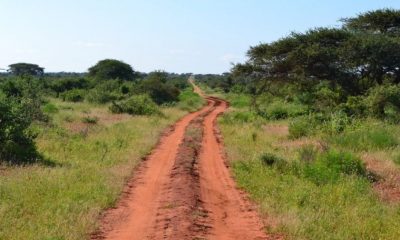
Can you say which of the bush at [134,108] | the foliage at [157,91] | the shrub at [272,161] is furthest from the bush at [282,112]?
the shrub at [272,161]

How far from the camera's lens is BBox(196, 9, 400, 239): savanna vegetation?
32.6 ft

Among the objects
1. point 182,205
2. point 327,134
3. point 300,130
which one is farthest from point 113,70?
point 182,205

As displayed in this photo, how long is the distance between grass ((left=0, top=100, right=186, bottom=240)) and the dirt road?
400mm

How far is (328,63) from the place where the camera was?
27.7m

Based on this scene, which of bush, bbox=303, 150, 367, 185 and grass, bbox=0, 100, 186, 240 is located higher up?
bush, bbox=303, 150, 367, 185

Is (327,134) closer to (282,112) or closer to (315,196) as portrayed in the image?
(315,196)

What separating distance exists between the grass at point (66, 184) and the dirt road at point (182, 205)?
0.40m

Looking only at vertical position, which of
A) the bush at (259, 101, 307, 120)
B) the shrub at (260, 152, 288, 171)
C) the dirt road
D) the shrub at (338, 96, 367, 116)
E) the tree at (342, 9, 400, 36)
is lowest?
the dirt road

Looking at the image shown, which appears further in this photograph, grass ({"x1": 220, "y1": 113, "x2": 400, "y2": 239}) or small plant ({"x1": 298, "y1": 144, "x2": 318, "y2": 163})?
small plant ({"x1": 298, "y1": 144, "x2": 318, "y2": 163})

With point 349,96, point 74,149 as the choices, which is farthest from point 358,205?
point 349,96

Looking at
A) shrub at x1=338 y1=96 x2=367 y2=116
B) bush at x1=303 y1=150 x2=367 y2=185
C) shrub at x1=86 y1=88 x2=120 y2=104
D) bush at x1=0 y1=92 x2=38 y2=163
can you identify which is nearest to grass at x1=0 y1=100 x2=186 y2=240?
bush at x1=0 y1=92 x2=38 y2=163

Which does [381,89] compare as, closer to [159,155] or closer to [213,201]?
[159,155]

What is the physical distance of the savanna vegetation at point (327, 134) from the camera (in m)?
9.94

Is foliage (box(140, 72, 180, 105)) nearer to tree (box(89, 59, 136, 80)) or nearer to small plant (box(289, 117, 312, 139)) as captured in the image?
tree (box(89, 59, 136, 80))
